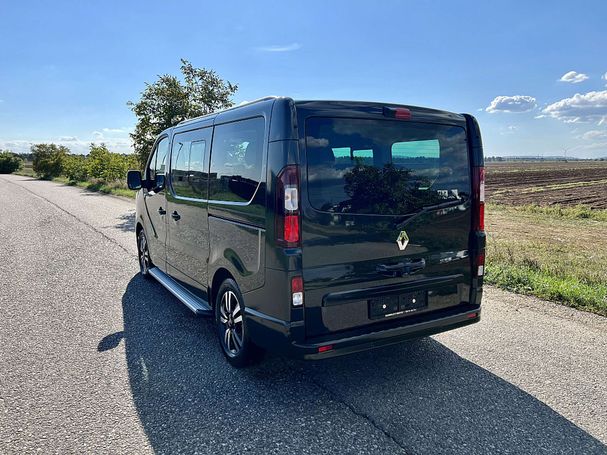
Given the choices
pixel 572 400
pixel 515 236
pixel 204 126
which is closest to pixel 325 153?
pixel 204 126

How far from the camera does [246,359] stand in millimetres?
3367

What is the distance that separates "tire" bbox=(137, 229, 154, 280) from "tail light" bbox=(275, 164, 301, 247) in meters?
3.75

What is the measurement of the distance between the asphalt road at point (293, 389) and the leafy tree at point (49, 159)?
159 ft

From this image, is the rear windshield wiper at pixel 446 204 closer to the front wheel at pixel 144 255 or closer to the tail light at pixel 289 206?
the tail light at pixel 289 206

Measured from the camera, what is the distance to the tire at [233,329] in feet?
10.9

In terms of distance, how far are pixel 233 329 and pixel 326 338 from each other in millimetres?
1029

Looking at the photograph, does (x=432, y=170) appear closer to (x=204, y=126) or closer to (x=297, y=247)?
(x=297, y=247)

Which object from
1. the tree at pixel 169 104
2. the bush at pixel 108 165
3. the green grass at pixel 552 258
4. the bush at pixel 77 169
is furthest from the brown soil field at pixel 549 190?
the bush at pixel 77 169

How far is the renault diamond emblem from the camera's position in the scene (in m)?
3.06

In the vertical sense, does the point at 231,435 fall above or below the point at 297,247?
below

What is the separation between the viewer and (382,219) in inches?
117

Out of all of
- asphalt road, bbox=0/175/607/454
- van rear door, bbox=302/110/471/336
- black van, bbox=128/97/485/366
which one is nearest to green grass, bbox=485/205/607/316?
asphalt road, bbox=0/175/607/454

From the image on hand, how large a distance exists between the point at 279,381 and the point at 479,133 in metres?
2.60

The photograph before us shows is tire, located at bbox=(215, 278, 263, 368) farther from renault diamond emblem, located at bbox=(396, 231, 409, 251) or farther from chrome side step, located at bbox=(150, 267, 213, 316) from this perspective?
renault diamond emblem, located at bbox=(396, 231, 409, 251)
